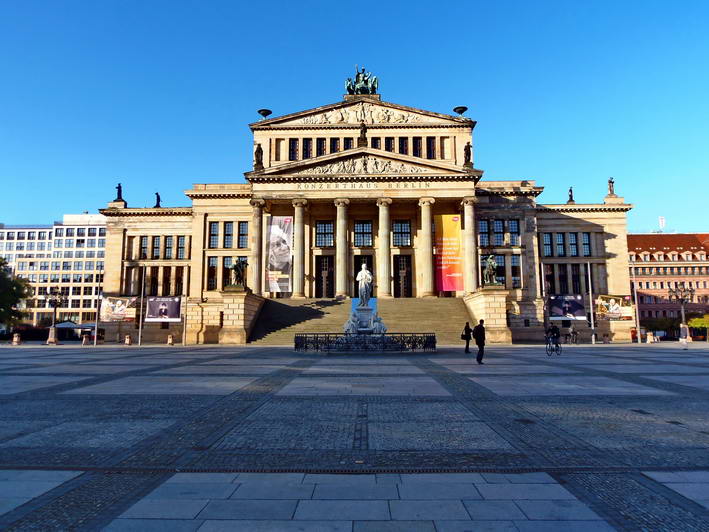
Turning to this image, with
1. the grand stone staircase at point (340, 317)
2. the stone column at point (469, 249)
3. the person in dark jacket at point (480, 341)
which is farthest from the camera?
the stone column at point (469, 249)

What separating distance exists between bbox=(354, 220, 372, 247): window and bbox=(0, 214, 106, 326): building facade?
78456 mm

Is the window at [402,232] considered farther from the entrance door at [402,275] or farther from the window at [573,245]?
the window at [573,245]

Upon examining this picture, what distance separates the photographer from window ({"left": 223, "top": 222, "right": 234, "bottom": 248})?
58312mm

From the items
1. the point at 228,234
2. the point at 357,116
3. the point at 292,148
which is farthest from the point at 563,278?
the point at 228,234

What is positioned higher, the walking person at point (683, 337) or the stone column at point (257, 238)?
the stone column at point (257, 238)

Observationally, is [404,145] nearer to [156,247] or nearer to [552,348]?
[156,247]

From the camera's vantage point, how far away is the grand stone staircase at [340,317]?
38.2 metres

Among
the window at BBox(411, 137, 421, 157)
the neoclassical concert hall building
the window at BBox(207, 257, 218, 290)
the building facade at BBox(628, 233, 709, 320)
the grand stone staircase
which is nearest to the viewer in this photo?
the grand stone staircase

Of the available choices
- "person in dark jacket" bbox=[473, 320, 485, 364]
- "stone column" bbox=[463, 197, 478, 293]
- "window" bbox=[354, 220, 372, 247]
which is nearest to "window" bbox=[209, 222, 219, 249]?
"window" bbox=[354, 220, 372, 247]

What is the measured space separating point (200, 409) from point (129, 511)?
5.11 metres

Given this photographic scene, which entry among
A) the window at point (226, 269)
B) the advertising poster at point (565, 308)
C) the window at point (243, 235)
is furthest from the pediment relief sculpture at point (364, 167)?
the advertising poster at point (565, 308)

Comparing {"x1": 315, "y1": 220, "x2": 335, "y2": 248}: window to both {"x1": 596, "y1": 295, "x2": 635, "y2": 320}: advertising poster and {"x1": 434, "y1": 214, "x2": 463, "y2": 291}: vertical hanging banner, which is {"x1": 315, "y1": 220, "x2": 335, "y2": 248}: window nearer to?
{"x1": 434, "y1": 214, "x2": 463, "y2": 291}: vertical hanging banner

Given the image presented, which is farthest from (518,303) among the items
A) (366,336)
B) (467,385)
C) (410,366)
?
(467,385)

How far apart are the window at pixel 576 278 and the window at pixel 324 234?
31.3m
